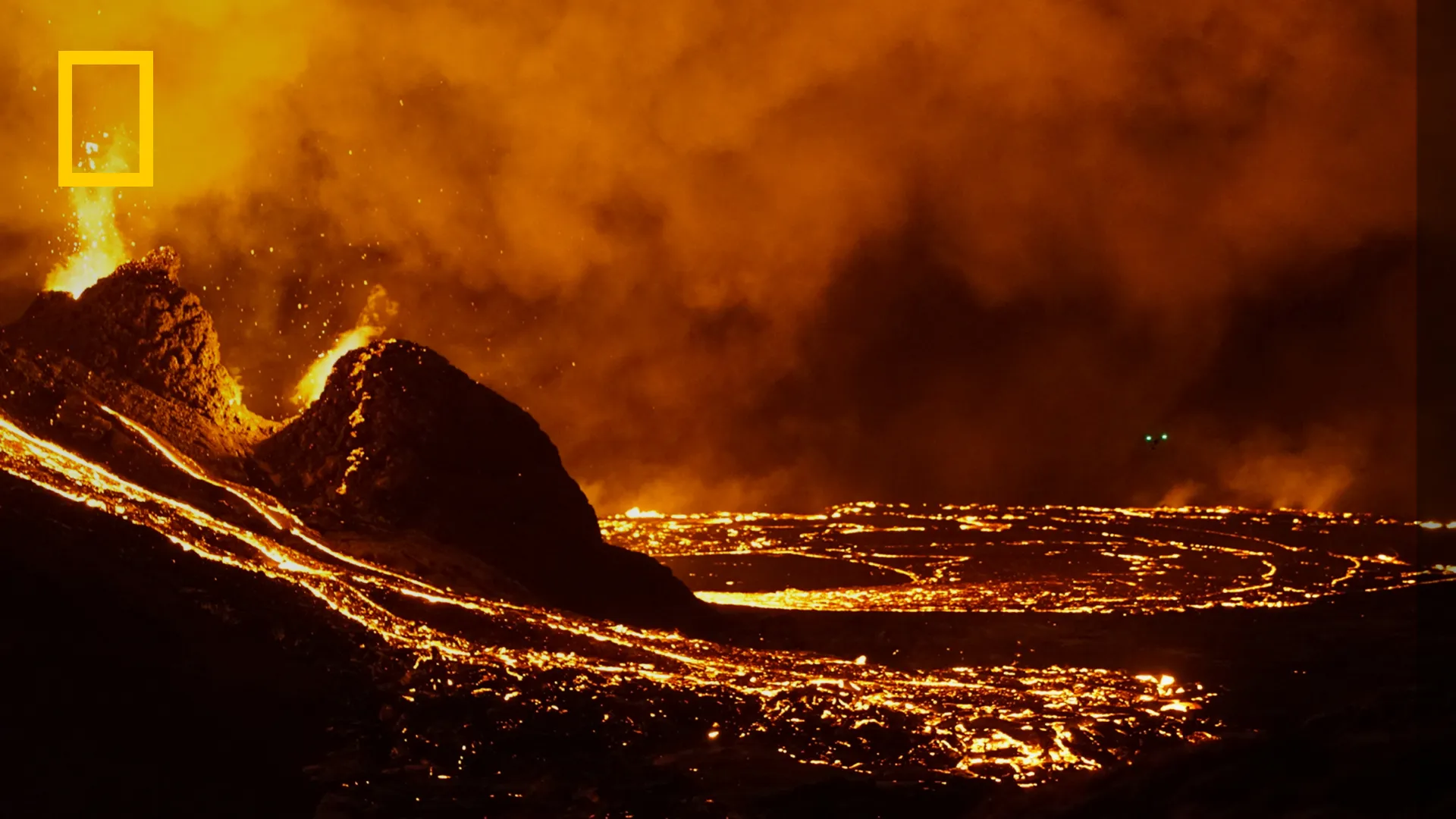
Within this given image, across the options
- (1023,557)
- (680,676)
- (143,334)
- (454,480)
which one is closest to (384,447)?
(454,480)

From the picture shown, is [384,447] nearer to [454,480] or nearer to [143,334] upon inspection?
[454,480]

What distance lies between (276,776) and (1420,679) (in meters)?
18.1

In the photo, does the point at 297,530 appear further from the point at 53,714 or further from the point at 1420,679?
the point at 1420,679

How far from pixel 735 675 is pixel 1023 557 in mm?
39003

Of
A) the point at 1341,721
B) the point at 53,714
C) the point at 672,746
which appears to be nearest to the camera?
the point at 1341,721

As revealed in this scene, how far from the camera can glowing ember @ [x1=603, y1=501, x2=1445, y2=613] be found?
3981cm

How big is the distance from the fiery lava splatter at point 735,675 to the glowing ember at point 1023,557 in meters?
11.0

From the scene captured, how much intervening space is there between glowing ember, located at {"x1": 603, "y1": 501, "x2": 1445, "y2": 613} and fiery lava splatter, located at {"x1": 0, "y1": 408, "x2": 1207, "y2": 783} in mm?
10956

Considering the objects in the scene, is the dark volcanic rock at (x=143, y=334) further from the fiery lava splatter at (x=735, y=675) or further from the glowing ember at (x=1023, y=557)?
the glowing ember at (x=1023, y=557)

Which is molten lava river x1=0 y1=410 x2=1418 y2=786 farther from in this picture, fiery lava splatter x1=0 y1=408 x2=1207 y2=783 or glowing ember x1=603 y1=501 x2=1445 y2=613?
glowing ember x1=603 y1=501 x2=1445 y2=613

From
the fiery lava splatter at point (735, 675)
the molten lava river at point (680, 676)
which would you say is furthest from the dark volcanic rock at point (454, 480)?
the fiery lava splatter at point (735, 675)

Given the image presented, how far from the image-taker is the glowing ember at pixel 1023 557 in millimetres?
39812

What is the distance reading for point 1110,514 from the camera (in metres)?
87.5

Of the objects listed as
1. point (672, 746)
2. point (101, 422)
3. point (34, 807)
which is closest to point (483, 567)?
point (101, 422)
